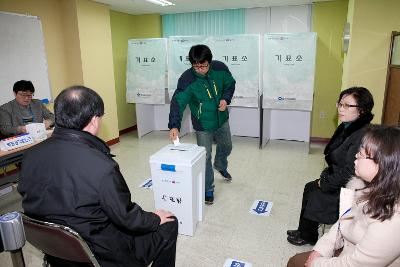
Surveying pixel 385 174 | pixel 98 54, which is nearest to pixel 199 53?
pixel 385 174

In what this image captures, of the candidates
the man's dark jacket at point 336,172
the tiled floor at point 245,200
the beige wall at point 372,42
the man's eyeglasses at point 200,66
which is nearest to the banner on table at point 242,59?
the tiled floor at point 245,200

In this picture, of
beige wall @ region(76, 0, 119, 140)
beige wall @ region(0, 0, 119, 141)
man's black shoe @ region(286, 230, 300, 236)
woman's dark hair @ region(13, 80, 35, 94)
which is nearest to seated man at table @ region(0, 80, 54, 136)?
woman's dark hair @ region(13, 80, 35, 94)

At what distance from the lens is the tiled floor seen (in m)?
2.18

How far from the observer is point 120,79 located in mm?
5457

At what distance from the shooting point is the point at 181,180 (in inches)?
86.4

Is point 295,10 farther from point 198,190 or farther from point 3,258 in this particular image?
point 3,258

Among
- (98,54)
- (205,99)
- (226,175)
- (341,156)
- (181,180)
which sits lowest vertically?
(226,175)

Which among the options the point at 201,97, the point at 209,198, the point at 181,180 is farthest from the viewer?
the point at 209,198

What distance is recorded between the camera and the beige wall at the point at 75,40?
4027 mm

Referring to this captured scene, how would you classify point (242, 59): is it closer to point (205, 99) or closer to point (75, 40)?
point (205, 99)

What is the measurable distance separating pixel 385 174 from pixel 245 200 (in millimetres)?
1987

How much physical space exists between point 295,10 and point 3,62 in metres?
4.03

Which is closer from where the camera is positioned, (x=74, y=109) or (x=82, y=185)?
(x=82, y=185)

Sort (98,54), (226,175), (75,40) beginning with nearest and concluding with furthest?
(226,175) → (75,40) → (98,54)
